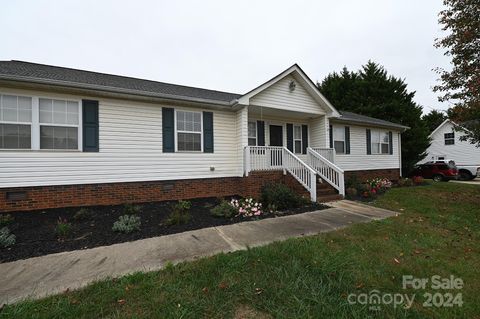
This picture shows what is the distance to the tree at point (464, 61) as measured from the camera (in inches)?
280

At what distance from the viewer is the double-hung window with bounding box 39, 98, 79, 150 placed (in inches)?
248

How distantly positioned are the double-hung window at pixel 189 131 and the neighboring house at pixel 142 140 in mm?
37

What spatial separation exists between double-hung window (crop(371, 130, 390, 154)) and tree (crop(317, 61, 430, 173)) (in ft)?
22.2

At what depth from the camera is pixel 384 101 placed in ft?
72.0

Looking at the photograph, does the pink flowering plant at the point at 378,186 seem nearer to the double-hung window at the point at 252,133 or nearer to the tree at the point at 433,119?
the double-hung window at the point at 252,133

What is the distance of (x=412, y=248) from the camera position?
402 cm

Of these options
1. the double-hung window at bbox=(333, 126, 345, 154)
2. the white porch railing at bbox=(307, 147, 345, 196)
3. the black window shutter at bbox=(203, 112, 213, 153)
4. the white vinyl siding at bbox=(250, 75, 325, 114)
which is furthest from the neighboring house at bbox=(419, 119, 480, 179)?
the black window shutter at bbox=(203, 112, 213, 153)

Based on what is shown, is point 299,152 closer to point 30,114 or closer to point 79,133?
point 79,133

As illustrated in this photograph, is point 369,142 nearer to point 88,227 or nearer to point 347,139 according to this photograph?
point 347,139

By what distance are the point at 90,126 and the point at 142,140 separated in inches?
59.9

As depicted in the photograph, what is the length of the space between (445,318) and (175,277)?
3045mm

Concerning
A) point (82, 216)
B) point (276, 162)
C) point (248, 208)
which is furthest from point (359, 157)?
point (82, 216)

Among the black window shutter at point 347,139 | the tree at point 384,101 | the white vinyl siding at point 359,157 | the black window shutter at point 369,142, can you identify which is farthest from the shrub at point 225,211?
the tree at point 384,101

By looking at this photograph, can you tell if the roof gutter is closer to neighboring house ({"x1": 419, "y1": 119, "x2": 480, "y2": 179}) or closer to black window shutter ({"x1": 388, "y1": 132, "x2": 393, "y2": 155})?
black window shutter ({"x1": 388, "y1": 132, "x2": 393, "y2": 155})
